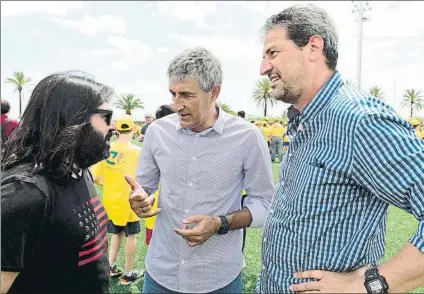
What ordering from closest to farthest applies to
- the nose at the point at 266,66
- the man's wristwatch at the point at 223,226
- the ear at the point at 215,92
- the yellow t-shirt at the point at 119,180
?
the nose at the point at 266,66 < the man's wristwatch at the point at 223,226 < the ear at the point at 215,92 < the yellow t-shirt at the point at 119,180

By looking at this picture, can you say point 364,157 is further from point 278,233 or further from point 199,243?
point 199,243

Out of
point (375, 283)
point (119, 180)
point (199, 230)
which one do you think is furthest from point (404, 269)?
point (119, 180)

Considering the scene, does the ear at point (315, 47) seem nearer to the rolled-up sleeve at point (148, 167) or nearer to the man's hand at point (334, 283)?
the man's hand at point (334, 283)

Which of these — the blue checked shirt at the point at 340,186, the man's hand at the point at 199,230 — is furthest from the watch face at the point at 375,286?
the man's hand at the point at 199,230

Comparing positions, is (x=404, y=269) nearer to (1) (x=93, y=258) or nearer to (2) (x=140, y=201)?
(1) (x=93, y=258)

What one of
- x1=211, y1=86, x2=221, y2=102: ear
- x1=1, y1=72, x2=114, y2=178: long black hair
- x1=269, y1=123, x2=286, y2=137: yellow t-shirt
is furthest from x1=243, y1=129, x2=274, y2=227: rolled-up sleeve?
x1=269, y1=123, x2=286, y2=137: yellow t-shirt

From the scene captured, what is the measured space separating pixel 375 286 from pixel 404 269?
0.10 metres

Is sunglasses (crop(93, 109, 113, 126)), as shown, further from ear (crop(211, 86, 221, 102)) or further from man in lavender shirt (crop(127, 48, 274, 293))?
ear (crop(211, 86, 221, 102))

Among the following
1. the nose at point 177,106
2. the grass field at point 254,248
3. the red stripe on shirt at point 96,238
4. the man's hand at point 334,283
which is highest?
the nose at point 177,106

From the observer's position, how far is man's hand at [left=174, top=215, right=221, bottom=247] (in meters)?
2.22

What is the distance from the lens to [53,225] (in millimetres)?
1729

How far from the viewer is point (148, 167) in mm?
2750

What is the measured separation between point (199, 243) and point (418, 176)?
4.15 feet

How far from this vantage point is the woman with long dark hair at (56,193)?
1.62 meters
